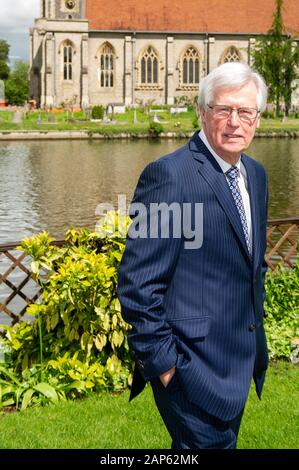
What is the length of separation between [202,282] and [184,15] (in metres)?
75.1

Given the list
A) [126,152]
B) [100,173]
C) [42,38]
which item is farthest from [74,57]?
[100,173]

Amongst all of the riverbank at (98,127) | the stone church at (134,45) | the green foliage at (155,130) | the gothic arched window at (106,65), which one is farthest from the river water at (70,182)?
the gothic arched window at (106,65)

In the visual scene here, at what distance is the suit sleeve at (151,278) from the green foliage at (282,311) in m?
3.60

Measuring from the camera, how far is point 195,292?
297cm

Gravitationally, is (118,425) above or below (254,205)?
below

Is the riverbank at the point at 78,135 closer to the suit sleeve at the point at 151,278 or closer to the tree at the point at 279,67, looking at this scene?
the tree at the point at 279,67

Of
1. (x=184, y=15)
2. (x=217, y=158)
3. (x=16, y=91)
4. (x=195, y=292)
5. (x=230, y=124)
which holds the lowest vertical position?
(x=195, y=292)

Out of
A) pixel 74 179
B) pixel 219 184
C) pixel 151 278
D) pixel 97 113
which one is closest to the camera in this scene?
pixel 151 278

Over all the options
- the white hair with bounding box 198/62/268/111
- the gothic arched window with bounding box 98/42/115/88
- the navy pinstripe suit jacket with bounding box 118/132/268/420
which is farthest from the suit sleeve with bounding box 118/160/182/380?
the gothic arched window with bounding box 98/42/115/88

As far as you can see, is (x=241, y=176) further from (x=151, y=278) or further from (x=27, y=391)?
(x=27, y=391)

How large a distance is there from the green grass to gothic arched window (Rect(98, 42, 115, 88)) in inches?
2682

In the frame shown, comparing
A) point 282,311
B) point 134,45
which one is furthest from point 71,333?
point 134,45

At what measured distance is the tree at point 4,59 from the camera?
11369 cm
